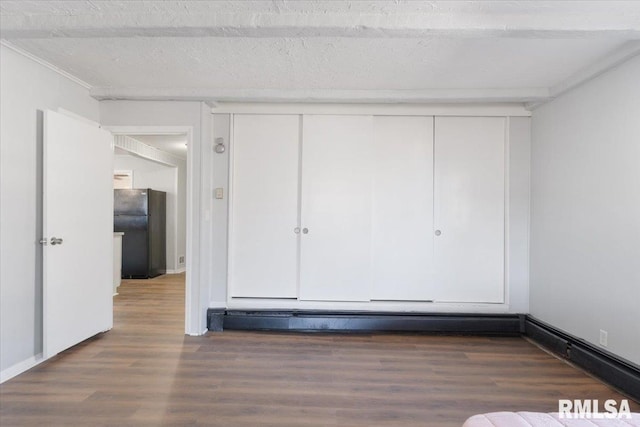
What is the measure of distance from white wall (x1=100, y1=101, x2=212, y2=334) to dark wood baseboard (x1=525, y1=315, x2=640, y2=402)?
325 cm

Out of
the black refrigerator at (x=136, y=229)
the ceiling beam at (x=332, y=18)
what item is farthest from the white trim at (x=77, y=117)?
the black refrigerator at (x=136, y=229)

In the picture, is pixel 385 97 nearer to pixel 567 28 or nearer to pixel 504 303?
pixel 567 28

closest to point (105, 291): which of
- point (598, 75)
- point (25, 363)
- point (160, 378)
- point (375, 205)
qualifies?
point (25, 363)

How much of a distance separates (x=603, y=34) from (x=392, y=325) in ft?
9.13

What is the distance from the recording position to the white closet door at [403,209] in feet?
11.5

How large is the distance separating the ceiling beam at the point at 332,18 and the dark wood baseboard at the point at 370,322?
2.56 metres

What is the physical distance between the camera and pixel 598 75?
8.55 feet

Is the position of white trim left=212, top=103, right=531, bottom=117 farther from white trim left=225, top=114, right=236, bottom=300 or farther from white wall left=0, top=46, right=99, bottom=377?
white wall left=0, top=46, right=99, bottom=377

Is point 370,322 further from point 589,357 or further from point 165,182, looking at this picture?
point 165,182

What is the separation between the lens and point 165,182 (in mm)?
6887

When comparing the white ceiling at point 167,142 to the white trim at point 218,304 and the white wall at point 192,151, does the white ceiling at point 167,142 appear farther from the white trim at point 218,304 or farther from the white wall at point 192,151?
the white trim at point 218,304

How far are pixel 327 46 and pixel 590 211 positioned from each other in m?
2.40

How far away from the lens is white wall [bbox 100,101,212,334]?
3.32 m

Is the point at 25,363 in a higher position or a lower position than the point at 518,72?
lower
